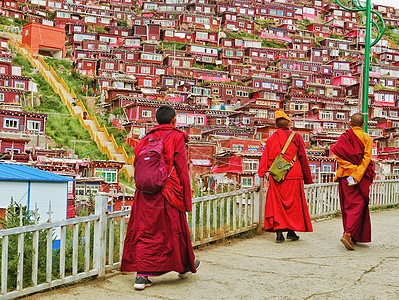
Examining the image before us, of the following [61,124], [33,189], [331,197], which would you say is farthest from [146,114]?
[331,197]

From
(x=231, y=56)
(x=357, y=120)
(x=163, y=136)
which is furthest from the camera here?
(x=231, y=56)

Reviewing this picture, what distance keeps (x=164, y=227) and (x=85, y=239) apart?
0.83 metres

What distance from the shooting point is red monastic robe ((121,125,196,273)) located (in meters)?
4.55

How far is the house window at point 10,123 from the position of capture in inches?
1469

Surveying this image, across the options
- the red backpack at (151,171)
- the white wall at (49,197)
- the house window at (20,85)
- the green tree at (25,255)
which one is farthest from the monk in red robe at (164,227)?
the house window at (20,85)

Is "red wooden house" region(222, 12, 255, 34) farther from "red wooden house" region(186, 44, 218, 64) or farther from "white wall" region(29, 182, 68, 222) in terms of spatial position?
"white wall" region(29, 182, 68, 222)

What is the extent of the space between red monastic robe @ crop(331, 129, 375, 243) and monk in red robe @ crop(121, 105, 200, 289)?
2.79m

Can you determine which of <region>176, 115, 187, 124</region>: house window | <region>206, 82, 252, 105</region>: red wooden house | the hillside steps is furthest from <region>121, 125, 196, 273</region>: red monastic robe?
<region>206, 82, 252, 105</region>: red wooden house

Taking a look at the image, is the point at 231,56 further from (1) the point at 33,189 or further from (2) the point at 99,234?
(2) the point at 99,234

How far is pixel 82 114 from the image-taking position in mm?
45844

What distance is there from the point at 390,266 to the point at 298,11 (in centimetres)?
10209

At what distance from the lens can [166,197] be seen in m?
4.64

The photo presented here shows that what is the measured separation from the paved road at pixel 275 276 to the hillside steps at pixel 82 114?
29622 millimetres

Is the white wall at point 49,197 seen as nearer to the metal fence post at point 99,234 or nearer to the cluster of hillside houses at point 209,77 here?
the cluster of hillside houses at point 209,77
